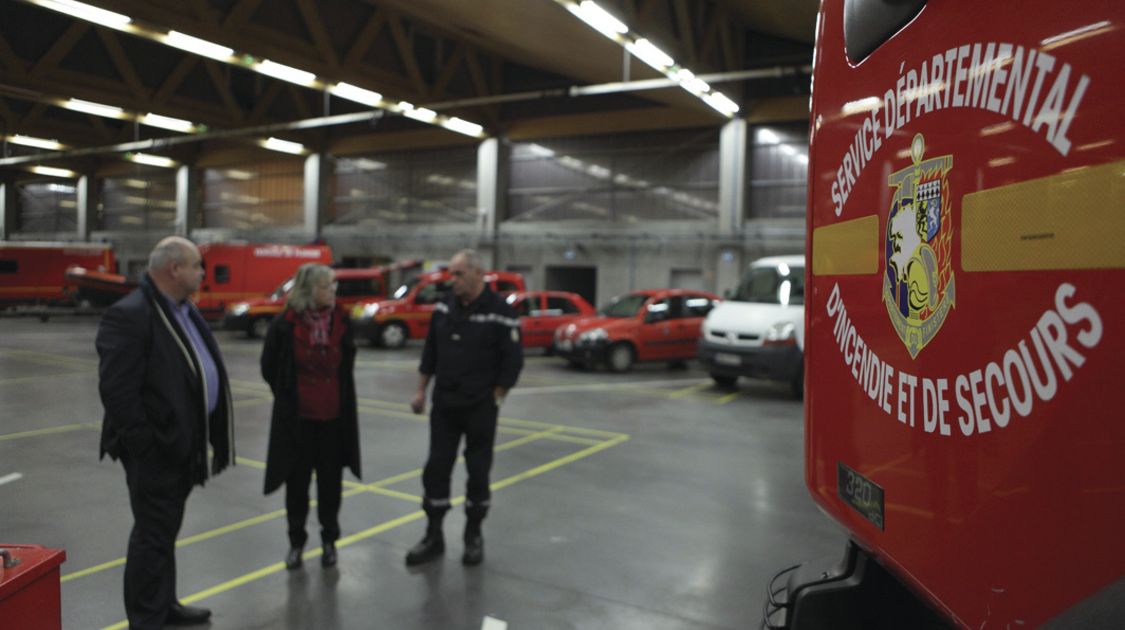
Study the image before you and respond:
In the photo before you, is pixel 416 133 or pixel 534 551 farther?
pixel 416 133

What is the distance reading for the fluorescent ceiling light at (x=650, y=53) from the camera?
492 inches

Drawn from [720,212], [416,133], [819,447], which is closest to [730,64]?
[720,212]

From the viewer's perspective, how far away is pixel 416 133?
80.4 feet

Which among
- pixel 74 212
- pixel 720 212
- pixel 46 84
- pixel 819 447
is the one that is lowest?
pixel 819 447

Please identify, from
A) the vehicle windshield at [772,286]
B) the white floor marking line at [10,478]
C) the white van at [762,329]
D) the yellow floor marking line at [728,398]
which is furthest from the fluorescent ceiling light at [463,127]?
the white floor marking line at [10,478]

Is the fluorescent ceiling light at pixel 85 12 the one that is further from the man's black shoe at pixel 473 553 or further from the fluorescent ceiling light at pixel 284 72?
the fluorescent ceiling light at pixel 284 72

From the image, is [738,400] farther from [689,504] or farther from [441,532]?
[441,532]

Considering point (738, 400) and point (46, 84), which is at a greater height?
point (46, 84)

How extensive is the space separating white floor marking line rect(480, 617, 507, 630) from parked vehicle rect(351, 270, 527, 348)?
12705mm

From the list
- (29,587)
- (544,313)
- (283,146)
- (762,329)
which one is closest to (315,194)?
(283,146)

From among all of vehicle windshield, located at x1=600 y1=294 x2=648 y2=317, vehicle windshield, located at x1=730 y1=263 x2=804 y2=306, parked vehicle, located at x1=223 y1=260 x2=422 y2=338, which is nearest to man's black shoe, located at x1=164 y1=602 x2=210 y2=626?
vehicle windshield, located at x1=730 y1=263 x2=804 y2=306

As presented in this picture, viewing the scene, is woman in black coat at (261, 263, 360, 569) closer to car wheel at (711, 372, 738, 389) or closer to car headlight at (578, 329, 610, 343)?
car wheel at (711, 372, 738, 389)

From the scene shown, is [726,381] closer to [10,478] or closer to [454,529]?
[454,529]

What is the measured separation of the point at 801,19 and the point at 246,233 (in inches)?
861
